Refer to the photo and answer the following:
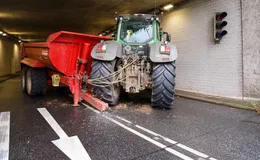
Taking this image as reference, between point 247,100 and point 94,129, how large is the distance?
4464mm

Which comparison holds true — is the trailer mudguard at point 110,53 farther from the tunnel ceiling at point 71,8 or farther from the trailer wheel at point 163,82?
the tunnel ceiling at point 71,8

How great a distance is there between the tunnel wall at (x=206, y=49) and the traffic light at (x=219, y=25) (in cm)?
12

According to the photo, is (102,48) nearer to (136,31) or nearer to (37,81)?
(136,31)

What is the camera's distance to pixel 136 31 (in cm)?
552

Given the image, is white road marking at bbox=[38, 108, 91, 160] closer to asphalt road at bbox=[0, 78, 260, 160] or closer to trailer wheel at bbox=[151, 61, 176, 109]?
asphalt road at bbox=[0, 78, 260, 160]

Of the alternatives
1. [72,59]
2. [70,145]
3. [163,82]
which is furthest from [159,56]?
[70,145]

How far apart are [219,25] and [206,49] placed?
93cm

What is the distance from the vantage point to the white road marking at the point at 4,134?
248cm

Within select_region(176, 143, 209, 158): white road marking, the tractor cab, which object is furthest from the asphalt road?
the tractor cab

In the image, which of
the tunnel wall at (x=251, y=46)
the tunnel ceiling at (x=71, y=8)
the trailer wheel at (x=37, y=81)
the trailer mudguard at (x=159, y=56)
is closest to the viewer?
the trailer mudguard at (x=159, y=56)

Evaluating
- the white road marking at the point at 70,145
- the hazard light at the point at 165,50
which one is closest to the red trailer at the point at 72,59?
the white road marking at the point at 70,145

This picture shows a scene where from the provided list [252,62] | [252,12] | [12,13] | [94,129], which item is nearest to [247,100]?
[252,62]

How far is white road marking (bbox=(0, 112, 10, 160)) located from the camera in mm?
2484

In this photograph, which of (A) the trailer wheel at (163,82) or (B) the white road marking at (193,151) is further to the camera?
(A) the trailer wheel at (163,82)
